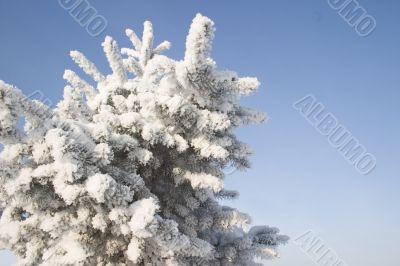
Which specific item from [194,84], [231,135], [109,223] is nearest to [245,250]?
[231,135]

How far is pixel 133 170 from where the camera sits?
19.0ft

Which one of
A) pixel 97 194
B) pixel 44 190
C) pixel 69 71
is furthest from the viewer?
pixel 69 71

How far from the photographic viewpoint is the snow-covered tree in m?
4.46

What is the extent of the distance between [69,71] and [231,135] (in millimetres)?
3985

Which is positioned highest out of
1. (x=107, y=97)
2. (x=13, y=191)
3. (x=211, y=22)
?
(x=211, y=22)

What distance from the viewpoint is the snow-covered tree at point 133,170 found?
4.46m

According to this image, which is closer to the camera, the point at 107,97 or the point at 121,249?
the point at 121,249

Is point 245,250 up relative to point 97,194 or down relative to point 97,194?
up

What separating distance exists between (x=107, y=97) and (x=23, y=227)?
A: 2.74 metres

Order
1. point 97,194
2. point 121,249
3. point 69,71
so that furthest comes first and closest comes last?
point 69,71 < point 121,249 < point 97,194

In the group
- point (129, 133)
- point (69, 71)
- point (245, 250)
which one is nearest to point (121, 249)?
point (129, 133)

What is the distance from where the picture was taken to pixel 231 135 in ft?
20.3

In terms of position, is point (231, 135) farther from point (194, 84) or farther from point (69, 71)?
point (69, 71)

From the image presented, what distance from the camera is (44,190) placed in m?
4.95
